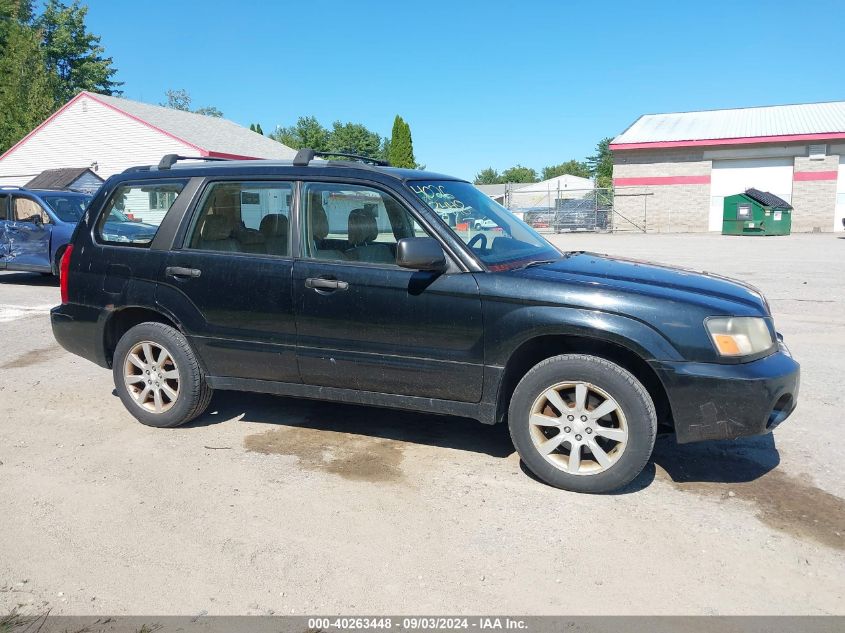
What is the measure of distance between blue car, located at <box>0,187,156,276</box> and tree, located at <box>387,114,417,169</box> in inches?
1661

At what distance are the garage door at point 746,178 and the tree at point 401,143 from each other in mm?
24711

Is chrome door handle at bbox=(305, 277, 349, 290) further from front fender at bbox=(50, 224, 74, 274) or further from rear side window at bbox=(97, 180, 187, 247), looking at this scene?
front fender at bbox=(50, 224, 74, 274)

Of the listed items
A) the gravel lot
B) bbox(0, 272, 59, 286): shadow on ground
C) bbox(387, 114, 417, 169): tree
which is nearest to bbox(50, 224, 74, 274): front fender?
bbox(0, 272, 59, 286): shadow on ground

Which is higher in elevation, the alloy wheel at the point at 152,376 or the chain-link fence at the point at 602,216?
the chain-link fence at the point at 602,216

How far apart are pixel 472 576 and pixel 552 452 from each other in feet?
3.59

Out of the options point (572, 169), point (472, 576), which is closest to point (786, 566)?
point (472, 576)

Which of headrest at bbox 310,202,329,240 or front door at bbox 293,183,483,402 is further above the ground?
headrest at bbox 310,202,329,240

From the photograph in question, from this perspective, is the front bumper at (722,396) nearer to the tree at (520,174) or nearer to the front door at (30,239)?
the front door at (30,239)

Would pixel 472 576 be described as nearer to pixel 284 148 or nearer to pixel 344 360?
pixel 344 360

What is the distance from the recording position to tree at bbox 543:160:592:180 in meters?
132

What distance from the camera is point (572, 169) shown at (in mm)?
137875

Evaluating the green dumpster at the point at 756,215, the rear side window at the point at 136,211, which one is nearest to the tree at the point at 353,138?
the green dumpster at the point at 756,215

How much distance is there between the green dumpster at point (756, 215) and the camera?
30984 millimetres

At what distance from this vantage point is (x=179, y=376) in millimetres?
4965
